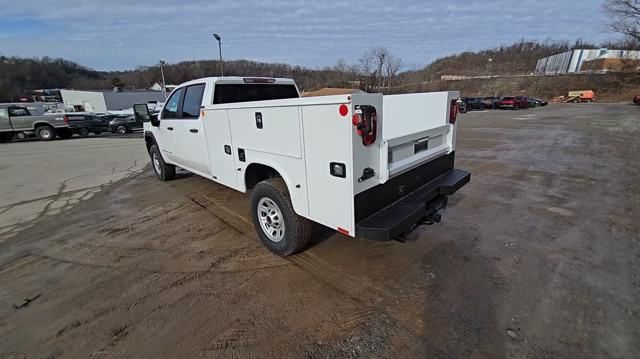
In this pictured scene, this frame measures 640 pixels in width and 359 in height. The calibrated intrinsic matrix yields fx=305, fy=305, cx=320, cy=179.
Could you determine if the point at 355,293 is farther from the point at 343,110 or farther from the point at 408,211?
the point at 343,110

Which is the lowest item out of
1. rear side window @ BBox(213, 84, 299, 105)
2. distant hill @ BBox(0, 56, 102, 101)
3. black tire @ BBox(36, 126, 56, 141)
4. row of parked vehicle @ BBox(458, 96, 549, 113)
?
row of parked vehicle @ BBox(458, 96, 549, 113)

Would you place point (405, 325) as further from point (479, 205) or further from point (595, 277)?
point (479, 205)

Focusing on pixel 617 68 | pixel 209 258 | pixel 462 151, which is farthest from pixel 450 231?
pixel 617 68

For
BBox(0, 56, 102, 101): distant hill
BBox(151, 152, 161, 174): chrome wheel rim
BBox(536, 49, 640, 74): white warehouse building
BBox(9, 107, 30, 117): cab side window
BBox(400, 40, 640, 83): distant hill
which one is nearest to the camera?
BBox(151, 152, 161, 174): chrome wheel rim

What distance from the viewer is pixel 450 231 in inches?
155

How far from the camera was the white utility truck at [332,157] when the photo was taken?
99.4 inches

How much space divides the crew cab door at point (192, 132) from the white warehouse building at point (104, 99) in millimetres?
53996

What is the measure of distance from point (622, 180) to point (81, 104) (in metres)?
70.4

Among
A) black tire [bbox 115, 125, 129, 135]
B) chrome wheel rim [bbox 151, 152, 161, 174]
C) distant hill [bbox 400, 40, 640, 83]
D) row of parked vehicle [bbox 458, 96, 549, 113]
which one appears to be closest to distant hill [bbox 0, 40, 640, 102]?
distant hill [bbox 400, 40, 640, 83]

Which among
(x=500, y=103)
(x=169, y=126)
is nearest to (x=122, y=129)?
(x=169, y=126)

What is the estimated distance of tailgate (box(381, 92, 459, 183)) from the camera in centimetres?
288

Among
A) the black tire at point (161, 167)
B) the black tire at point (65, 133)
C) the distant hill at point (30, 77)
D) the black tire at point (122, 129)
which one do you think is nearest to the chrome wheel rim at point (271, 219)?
the black tire at point (161, 167)

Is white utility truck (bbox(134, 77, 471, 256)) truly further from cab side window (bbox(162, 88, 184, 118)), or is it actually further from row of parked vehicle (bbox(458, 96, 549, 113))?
row of parked vehicle (bbox(458, 96, 549, 113))

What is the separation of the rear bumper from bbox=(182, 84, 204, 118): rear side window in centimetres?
328
